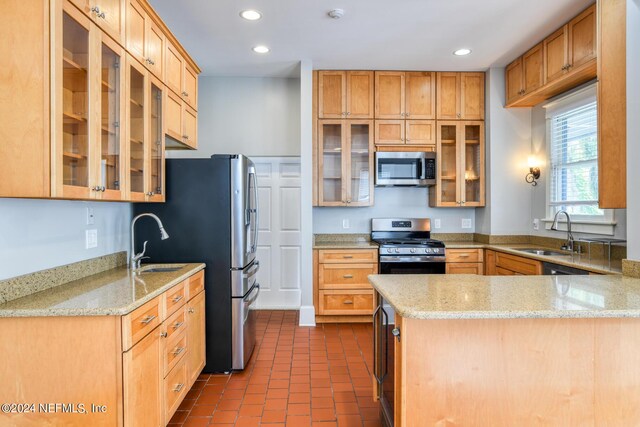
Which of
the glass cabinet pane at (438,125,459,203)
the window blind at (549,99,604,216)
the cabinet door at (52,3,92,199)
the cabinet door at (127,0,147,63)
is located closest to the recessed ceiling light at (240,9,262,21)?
the cabinet door at (127,0,147,63)

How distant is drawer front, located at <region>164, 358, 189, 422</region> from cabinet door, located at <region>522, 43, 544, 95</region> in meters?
3.93

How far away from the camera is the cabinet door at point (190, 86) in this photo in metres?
3.06

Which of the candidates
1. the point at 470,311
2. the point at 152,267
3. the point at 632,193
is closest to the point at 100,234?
the point at 152,267

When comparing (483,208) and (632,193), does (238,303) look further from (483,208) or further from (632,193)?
(483,208)

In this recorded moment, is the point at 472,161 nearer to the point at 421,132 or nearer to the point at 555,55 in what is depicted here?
the point at 421,132

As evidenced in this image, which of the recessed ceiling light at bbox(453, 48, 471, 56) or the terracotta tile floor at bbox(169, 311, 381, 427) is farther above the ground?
the recessed ceiling light at bbox(453, 48, 471, 56)

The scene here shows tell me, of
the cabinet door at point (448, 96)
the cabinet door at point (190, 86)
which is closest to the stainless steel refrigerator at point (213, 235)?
the cabinet door at point (190, 86)

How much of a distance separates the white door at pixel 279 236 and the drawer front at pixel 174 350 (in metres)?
2.30

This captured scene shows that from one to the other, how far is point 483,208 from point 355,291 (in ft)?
6.09

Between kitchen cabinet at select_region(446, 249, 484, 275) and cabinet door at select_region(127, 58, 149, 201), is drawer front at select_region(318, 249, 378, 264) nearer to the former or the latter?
kitchen cabinet at select_region(446, 249, 484, 275)

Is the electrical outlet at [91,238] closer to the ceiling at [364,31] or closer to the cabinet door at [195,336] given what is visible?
the cabinet door at [195,336]

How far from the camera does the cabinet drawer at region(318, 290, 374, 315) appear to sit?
160 inches

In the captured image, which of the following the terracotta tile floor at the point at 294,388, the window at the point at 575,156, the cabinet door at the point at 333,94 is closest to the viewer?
the terracotta tile floor at the point at 294,388

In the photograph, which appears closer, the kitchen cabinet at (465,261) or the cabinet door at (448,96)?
the kitchen cabinet at (465,261)
